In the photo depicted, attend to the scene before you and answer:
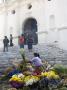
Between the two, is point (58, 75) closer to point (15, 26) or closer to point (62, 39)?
point (62, 39)

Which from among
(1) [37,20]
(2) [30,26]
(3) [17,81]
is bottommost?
(3) [17,81]

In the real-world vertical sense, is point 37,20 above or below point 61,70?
above

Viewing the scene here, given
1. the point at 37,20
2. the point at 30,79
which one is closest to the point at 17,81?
the point at 30,79

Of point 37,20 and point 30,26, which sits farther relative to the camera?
point 30,26

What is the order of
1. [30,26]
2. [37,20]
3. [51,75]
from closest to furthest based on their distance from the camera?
[51,75] < [37,20] < [30,26]

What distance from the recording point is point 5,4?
34438 millimetres

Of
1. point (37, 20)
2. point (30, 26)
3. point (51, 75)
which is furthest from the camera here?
point (30, 26)

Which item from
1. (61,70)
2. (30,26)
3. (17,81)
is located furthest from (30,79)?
(30,26)

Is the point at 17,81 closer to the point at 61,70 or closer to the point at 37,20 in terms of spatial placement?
the point at 61,70

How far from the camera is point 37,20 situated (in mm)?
31172

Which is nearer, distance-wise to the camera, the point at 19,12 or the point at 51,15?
the point at 51,15

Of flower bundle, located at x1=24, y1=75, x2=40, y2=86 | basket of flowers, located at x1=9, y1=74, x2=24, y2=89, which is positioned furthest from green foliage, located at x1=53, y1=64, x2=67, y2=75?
basket of flowers, located at x1=9, y1=74, x2=24, y2=89

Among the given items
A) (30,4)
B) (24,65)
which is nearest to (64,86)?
(24,65)

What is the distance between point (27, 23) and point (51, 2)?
4.50m
